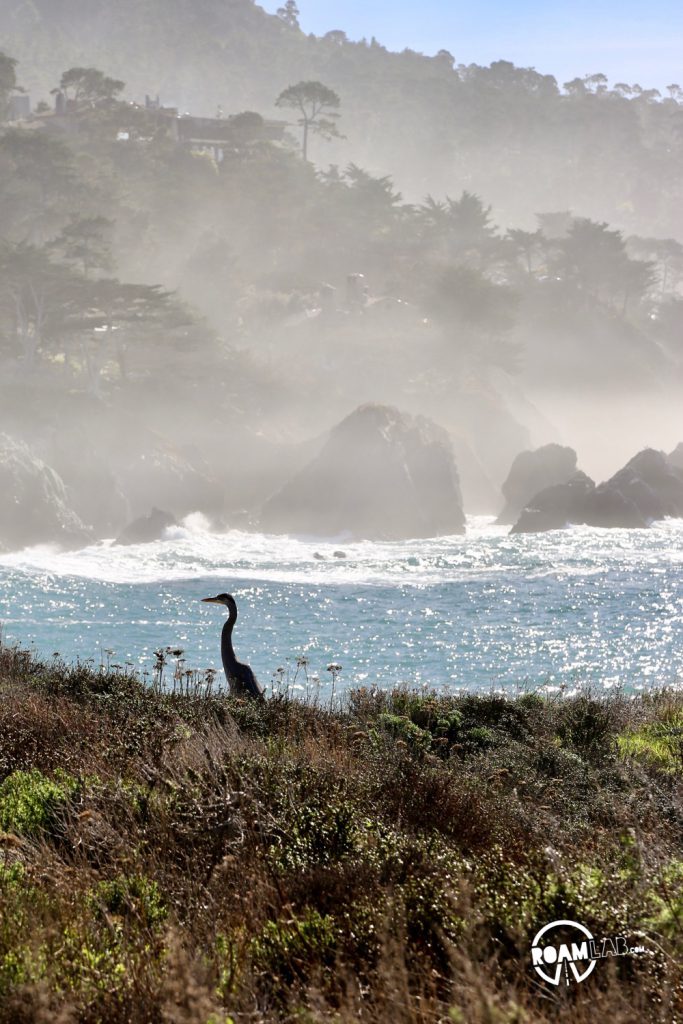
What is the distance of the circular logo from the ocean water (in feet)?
34.0

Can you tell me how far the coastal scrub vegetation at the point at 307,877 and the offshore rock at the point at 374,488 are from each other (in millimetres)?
33913

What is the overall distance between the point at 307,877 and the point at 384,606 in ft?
76.0

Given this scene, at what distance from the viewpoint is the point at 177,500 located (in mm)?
44406

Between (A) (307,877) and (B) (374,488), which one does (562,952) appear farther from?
(B) (374,488)

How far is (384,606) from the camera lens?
27.8 m

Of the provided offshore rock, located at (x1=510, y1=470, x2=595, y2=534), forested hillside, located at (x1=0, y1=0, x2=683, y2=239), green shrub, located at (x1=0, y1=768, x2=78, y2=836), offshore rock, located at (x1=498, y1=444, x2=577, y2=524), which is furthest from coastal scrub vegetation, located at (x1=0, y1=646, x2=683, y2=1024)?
forested hillside, located at (x1=0, y1=0, x2=683, y2=239)

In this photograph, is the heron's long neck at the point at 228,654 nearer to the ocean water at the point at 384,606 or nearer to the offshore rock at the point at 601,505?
the ocean water at the point at 384,606

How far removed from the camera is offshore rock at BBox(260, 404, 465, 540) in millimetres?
43000

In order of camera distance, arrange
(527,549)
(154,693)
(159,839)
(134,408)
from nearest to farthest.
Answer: (159,839)
(154,693)
(527,549)
(134,408)

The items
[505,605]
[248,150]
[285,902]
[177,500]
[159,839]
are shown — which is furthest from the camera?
[248,150]

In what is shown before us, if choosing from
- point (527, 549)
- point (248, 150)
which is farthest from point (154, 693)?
point (248, 150)

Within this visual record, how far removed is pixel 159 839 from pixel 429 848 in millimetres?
1430

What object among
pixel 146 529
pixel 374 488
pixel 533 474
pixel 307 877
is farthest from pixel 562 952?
pixel 533 474

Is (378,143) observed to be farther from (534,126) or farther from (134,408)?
(134,408)
